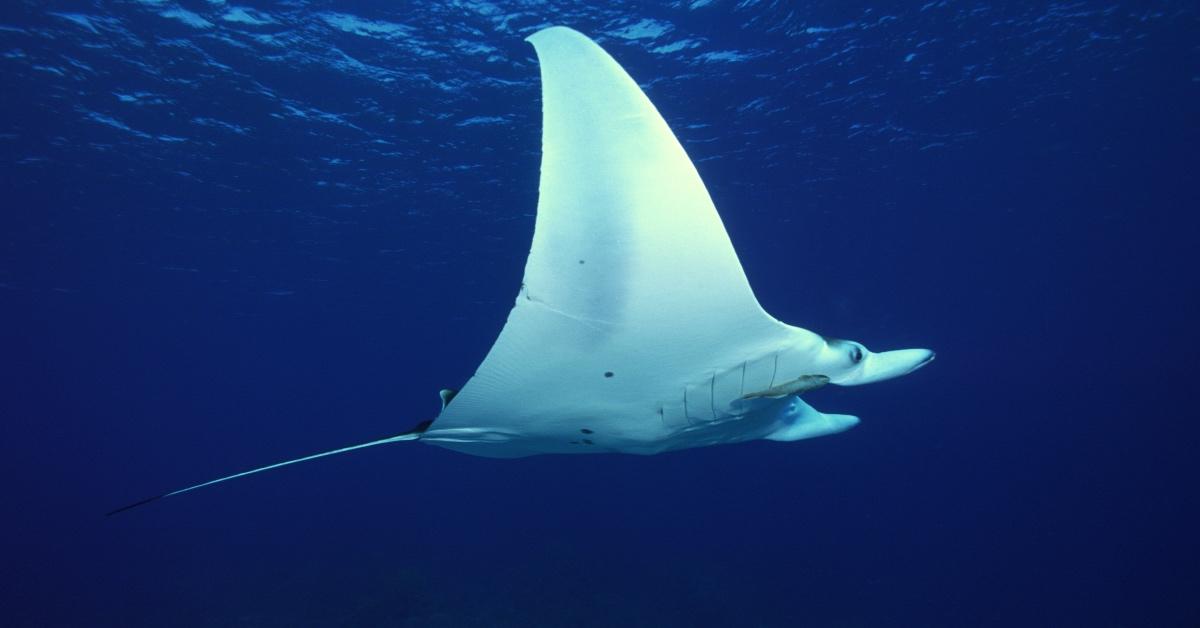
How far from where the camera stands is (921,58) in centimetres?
1082

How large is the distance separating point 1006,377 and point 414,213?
185 ft

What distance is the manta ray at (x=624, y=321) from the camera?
78.4 inches

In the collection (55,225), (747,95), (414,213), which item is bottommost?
(55,225)

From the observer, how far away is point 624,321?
267 centimetres

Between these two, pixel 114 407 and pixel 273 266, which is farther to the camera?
pixel 114 407

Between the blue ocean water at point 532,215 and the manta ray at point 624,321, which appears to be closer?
the manta ray at point 624,321

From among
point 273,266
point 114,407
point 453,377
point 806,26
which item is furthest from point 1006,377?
point 114,407

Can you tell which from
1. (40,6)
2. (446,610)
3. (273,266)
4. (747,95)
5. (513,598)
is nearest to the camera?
(40,6)

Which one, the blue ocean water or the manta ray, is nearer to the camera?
the manta ray

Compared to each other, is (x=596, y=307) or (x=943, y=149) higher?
(x=943, y=149)

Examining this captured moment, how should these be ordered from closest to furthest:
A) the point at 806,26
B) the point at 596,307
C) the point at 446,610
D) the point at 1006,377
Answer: the point at 596,307 < the point at 806,26 < the point at 446,610 < the point at 1006,377

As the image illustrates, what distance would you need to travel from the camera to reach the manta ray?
6.54 ft

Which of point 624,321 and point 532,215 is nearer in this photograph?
point 624,321

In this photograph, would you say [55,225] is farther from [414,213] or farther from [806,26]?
[806,26]
